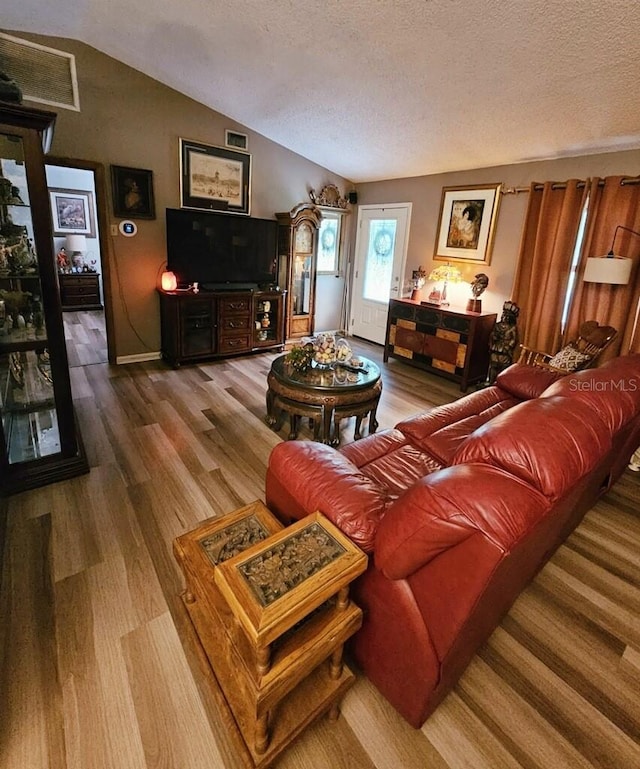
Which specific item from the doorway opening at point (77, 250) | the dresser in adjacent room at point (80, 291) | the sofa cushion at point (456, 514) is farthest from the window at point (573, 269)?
the dresser in adjacent room at point (80, 291)

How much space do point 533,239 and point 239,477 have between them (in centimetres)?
359

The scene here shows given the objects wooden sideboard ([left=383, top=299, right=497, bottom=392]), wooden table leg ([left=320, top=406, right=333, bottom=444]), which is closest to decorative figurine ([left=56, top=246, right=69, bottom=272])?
wooden sideboard ([left=383, top=299, right=497, bottom=392])

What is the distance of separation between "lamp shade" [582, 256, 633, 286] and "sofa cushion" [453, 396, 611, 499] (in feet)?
8.24

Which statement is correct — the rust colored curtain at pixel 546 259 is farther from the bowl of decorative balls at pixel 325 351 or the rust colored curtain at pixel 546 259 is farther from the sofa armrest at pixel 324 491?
the sofa armrest at pixel 324 491

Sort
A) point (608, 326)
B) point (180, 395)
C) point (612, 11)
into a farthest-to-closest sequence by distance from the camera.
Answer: point (180, 395) → point (608, 326) → point (612, 11)

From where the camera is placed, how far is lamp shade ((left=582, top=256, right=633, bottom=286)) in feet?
10.2

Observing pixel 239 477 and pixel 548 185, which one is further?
pixel 548 185

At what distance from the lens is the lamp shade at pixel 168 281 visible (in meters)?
4.33

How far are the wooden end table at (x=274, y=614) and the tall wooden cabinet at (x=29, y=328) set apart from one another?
1562 mm

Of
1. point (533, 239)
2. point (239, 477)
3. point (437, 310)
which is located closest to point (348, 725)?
point (239, 477)

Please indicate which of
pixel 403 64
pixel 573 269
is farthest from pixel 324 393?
pixel 573 269

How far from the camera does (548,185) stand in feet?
12.1

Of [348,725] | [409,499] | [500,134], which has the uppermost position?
[500,134]

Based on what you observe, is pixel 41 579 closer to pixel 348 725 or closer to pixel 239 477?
pixel 239 477
